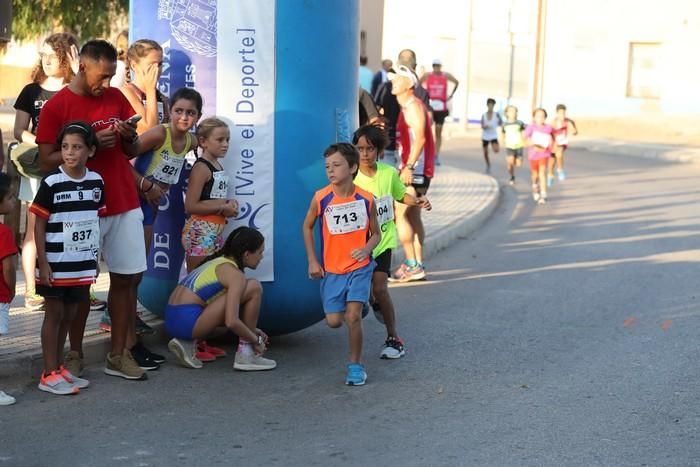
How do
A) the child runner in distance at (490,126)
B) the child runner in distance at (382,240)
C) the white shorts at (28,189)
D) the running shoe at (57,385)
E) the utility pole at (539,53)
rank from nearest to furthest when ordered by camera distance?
the running shoe at (57,385), the child runner in distance at (382,240), the white shorts at (28,189), the child runner in distance at (490,126), the utility pole at (539,53)

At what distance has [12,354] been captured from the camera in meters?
6.43

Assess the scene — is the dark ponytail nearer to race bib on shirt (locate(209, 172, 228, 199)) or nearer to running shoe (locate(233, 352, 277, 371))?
race bib on shirt (locate(209, 172, 228, 199))

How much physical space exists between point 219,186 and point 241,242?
0.40 meters

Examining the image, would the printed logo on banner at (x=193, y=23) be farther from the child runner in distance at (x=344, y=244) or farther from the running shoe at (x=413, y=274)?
the running shoe at (x=413, y=274)

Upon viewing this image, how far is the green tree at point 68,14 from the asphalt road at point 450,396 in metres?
10.5

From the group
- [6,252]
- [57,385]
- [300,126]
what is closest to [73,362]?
[57,385]

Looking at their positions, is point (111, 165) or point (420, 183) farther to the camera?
point (420, 183)

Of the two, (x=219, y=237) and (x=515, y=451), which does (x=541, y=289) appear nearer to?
(x=219, y=237)

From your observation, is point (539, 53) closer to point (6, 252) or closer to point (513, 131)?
point (513, 131)

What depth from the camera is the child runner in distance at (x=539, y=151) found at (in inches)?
682

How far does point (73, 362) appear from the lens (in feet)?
21.4


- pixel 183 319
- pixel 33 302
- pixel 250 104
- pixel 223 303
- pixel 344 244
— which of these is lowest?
pixel 33 302

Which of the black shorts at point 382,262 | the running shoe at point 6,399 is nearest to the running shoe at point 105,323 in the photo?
the running shoe at point 6,399

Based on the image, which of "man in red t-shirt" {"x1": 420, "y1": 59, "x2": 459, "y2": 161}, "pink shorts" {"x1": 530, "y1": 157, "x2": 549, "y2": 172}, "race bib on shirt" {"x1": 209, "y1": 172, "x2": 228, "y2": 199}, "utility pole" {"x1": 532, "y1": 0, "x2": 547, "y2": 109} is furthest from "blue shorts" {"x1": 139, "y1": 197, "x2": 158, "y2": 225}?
"utility pole" {"x1": 532, "y1": 0, "x2": 547, "y2": 109}
